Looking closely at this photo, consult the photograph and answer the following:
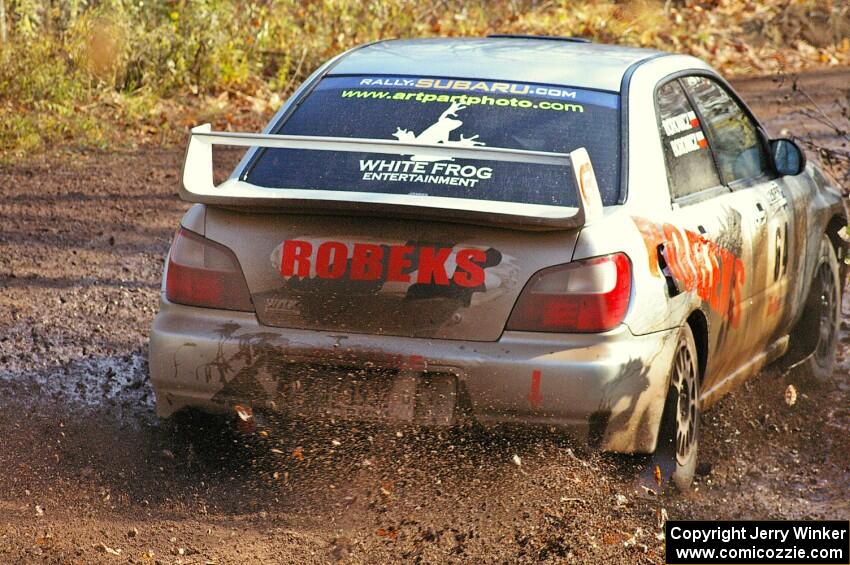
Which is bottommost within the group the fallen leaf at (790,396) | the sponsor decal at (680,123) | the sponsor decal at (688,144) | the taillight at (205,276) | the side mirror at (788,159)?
the fallen leaf at (790,396)

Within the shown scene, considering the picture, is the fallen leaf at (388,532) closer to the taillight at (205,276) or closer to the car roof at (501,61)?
the taillight at (205,276)

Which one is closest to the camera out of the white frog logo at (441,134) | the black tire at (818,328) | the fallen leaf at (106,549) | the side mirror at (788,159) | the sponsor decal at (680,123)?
the fallen leaf at (106,549)

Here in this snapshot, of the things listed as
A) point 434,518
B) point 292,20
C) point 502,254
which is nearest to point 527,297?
point 502,254

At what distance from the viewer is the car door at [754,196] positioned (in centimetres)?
512

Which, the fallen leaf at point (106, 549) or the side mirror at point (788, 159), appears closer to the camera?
the fallen leaf at point (106, 549)

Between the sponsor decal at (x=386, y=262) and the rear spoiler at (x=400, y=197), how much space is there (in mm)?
108

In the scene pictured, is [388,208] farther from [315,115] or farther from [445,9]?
[445,9]

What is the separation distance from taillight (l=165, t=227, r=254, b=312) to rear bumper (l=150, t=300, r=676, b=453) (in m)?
0.04

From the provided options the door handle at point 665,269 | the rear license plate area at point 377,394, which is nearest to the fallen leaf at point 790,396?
the door handle at point 665,269

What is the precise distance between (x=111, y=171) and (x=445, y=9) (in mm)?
7529

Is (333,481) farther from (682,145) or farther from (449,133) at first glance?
(682,145)

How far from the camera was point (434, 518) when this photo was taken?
4.04 m

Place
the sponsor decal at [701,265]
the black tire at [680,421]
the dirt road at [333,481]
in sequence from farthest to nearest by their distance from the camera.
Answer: the black tire at [680,421] < the sponsor decal at [701,265] < the dirt road at [333,481]

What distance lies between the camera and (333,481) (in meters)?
4.20
